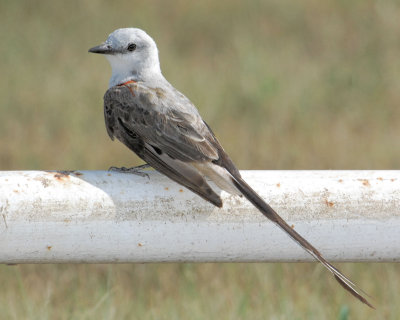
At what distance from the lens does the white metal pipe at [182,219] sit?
236 centimetres

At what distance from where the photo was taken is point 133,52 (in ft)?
13.4

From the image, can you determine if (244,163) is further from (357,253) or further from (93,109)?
(357,253)

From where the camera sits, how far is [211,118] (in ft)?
25.9

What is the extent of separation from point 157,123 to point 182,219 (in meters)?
1.20

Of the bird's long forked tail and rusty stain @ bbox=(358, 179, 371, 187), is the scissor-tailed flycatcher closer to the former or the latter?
the bird's long forked tail

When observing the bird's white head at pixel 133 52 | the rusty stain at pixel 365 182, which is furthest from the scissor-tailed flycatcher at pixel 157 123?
the rusty stain at pixel 365 182

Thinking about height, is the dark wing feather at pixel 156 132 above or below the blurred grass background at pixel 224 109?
above

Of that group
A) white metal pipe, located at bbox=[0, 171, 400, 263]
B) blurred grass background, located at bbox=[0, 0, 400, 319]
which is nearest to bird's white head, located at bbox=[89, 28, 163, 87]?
blurred grass background, located at bbox=[0, 0, 400, 319]

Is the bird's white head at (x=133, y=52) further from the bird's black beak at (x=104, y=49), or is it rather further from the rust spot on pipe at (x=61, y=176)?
the rust spot on pipe at (x=61, y=176)

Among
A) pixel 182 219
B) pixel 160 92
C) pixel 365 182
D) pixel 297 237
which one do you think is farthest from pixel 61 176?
pixel 160 92

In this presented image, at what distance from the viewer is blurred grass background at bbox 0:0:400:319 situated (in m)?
4.34

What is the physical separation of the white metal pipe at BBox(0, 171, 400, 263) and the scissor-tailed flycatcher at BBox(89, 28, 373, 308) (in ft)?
0.49

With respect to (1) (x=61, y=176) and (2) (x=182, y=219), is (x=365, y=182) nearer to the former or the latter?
(2) (x=182, y=219)

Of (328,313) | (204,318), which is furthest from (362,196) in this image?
(328,313)
